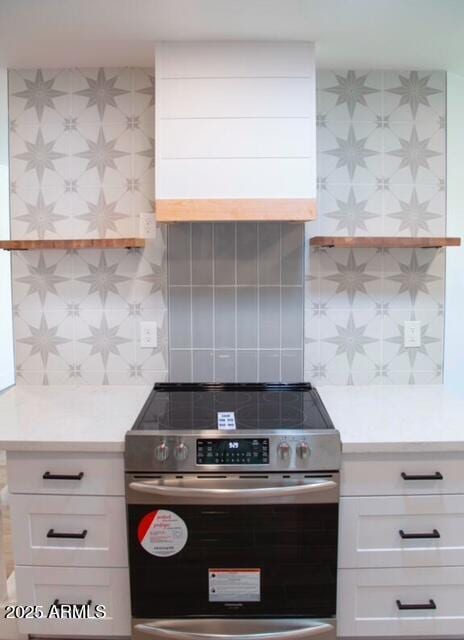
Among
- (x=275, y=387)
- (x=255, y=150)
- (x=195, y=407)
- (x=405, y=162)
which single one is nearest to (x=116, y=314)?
(x=195, y=407)

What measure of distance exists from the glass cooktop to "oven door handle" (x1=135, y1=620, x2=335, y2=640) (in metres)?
0.63

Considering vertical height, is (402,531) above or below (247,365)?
below

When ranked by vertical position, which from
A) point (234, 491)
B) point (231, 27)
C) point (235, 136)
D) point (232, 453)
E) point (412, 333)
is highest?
point (231, 27)

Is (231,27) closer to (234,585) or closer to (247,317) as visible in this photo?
(247,317)

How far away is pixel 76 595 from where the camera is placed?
1459mm

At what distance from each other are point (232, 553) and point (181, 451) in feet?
1.22

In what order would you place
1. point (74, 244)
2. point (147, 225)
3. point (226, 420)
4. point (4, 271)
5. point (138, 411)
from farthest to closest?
point (4, 271) < point (147, 225) < point (74, 244) < point (138, 411) < point (226, 420)

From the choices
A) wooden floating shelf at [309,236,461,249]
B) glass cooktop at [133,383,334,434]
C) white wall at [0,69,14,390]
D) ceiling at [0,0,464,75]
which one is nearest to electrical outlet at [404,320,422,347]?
wooden floating shelf at [309,236,461,249]

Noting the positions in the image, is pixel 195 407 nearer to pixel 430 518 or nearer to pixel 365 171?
pixel 430 518

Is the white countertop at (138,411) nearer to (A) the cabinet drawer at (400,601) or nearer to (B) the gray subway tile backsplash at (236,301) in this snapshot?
(B) the gray subway tile backsplash at (236,301)

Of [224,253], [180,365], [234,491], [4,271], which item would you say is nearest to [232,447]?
[234,491]

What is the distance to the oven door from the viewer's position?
4.52 ft

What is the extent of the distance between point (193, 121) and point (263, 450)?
1.17 metres

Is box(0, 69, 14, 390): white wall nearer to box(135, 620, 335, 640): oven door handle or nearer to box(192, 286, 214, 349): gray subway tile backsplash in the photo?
box(192, 286, 214, 349): gray subway tile backsplash
